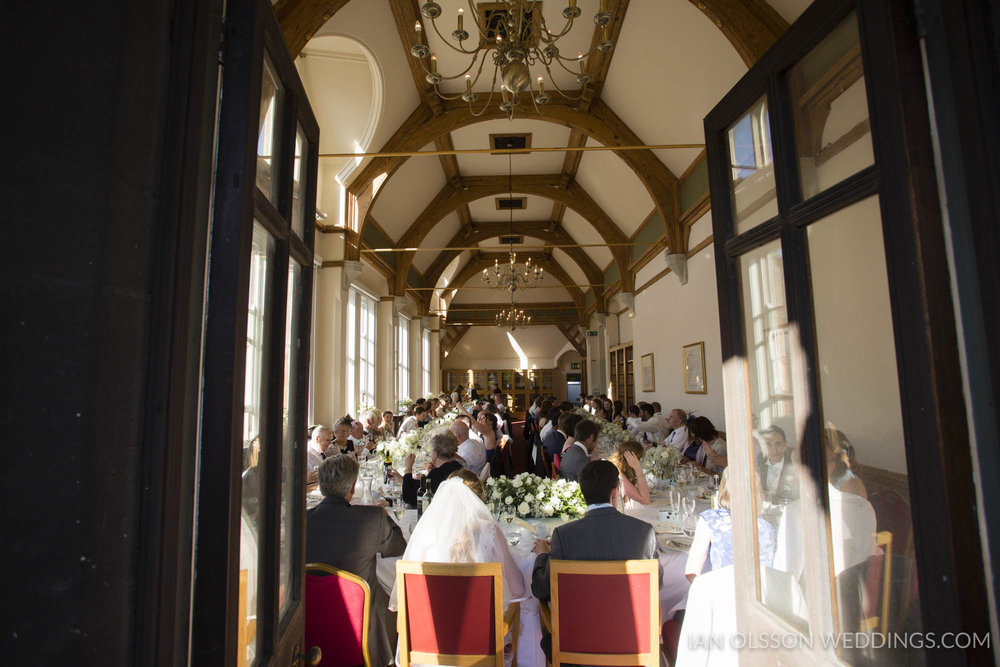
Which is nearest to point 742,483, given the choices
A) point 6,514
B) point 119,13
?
point 6,514

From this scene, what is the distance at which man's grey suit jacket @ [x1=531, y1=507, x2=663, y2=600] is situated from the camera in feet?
8.10

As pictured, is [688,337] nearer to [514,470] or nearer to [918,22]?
[514,470]

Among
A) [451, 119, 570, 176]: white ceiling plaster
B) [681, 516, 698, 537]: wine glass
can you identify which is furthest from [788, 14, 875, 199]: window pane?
[451, 119, 570, 176]: white ceiling plaster

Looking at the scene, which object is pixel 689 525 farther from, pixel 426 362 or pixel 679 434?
pixel 426 362

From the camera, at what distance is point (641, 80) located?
731 centimetres

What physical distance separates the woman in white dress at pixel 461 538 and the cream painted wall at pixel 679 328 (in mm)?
4493

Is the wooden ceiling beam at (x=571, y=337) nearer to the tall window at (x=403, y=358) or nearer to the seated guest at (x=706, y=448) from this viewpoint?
the tall window at (x=403, y=358)

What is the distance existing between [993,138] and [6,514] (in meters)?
1.69

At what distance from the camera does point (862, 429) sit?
128 centimetres

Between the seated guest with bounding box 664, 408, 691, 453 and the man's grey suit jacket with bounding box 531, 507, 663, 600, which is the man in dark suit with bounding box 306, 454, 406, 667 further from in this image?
the seated guest with bounding box 664, 408, 691, 453

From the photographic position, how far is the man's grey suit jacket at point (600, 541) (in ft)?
8.10

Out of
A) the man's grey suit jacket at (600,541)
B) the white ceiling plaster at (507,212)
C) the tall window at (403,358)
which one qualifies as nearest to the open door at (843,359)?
the man's grey suit jacket at (600,541)

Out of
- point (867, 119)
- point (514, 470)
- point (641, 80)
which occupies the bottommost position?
point (514, 470)

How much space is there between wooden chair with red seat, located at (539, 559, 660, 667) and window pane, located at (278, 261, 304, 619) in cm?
112
